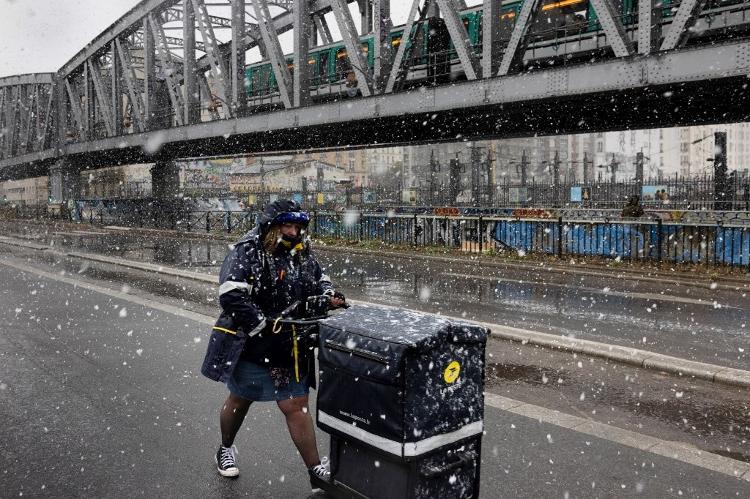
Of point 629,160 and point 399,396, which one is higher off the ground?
point 629,160

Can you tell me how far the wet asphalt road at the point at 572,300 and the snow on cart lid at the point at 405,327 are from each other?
5.41 m

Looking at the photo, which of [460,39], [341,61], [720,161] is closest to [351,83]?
[341,61]

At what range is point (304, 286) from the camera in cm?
435

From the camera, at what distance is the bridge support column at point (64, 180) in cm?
5075

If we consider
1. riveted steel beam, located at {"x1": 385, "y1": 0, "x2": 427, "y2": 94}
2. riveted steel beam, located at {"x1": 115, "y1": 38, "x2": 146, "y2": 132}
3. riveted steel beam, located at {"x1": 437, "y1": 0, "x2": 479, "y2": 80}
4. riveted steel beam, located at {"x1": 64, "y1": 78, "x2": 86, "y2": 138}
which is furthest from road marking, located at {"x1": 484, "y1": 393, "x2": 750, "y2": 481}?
riveted steel beam, located at {"x1": 64, "y1": 78, "x2": 86, "y2": 138}

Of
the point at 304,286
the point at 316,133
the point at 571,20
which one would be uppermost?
the point at 571,20

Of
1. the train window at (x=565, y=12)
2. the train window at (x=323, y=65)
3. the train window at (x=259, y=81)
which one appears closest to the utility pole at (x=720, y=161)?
the train window at (x=565, y=12)

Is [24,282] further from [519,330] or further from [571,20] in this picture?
[571,20]

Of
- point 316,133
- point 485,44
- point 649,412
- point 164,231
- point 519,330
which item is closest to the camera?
point 649,412

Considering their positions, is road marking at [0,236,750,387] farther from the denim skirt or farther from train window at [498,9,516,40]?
train window at [498,9,516,40]

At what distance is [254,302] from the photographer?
13.7 ft

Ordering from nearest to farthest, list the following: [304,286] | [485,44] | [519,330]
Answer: [304,286] → [519,330] → [485,44]

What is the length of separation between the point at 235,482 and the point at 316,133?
24.3 m

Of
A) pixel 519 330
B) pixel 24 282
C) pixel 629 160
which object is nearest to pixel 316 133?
pixel 24 282
